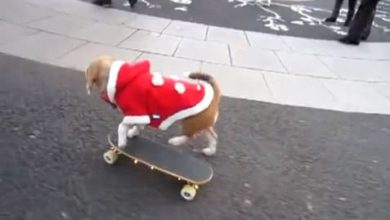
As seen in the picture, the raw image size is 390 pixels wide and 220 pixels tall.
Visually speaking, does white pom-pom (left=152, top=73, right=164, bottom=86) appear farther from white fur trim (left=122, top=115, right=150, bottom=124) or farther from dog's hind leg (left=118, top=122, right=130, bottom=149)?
dog's hind leg (left=118, top=122, right=130, bottom=149)

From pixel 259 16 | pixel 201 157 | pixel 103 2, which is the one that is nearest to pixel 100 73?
pixel 201 157

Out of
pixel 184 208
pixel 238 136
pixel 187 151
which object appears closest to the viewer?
pixel 184 208

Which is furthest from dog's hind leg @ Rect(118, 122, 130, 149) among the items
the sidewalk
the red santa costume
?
the sidewalk

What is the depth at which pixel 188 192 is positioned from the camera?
300 centimetres

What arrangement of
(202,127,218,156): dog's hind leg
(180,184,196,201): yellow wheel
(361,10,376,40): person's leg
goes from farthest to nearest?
1. (361,10,376,40): person's leg
2. (202,127,218,156): dog's hind leg
3. (180,184,196,201): yellow wheel

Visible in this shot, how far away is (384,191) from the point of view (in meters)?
3.43

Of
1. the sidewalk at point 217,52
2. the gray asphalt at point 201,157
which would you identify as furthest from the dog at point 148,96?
the sidewalk at point 217,52

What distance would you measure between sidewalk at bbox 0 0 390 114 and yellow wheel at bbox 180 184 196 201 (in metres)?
2.13

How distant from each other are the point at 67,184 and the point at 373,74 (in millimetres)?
5047

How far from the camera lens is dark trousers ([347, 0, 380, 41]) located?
766 cm

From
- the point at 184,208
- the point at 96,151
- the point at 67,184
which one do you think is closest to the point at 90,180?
the point at 67,184

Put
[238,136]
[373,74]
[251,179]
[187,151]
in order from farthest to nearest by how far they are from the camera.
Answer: [373,74] < [238,136] < [187,151] < [251,179]

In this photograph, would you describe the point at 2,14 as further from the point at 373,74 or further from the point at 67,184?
the point at 373,74

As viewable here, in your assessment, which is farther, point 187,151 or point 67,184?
point 187,151
